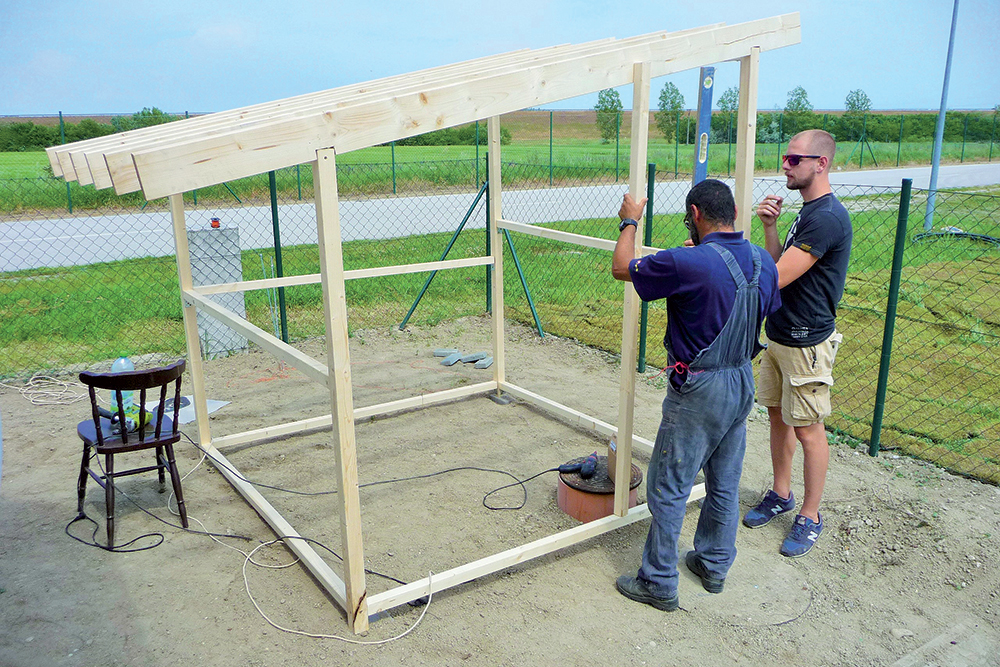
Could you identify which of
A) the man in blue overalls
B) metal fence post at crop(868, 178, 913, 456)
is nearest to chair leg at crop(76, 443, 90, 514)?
the man in blue overalls

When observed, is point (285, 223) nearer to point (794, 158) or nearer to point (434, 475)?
point (434, 475)

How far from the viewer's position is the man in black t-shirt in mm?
3721

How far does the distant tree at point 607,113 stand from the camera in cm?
3188

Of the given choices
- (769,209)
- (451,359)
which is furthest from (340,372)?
(451,359)

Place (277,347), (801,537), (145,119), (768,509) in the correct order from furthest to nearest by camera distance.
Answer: (145,119)
(768,509)
(801,537)
(277,347)

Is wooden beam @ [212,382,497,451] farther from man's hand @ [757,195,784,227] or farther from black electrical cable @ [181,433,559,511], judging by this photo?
man's hand @ [757,195,784,227]

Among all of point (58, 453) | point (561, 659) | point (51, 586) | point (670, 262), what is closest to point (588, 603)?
point (561, 659)

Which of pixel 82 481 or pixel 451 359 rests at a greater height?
pixel 82 481

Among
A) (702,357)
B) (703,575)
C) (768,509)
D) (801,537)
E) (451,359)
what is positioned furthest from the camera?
(451,359)

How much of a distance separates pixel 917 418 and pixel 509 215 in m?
12.9

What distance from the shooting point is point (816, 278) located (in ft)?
12.6

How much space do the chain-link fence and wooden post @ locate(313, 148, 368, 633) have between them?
152 inches

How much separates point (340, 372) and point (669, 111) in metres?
28.0

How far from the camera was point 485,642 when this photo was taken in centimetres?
338
